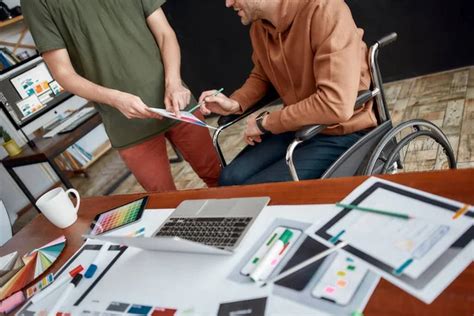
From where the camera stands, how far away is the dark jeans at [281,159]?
1.34m

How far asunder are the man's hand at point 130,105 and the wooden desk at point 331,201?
31 cm

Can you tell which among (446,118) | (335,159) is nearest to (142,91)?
(335,159)

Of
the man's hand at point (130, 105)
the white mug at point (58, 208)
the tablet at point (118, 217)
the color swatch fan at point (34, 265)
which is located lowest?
the tablet at point (118, 217)

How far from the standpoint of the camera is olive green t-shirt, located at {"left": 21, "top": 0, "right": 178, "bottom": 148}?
4.77 ft

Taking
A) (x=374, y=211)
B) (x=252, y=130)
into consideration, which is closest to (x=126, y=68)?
(x=252, y=130)

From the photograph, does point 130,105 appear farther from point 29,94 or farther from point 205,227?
point 29,94

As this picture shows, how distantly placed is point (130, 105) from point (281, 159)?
57 centimetres

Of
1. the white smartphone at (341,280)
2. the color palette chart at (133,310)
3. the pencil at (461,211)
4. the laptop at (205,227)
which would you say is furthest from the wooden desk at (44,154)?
the pencil at (461,211)

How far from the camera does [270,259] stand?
0.76 metres

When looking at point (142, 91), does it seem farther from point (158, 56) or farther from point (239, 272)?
point (239, 272)

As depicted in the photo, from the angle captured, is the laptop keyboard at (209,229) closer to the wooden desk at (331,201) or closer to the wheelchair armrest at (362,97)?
the wooden desk at (331,201)

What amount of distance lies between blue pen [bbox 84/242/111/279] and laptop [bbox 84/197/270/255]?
9 centimetres

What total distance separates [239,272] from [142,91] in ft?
3.38

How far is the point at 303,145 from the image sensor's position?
1.45m
